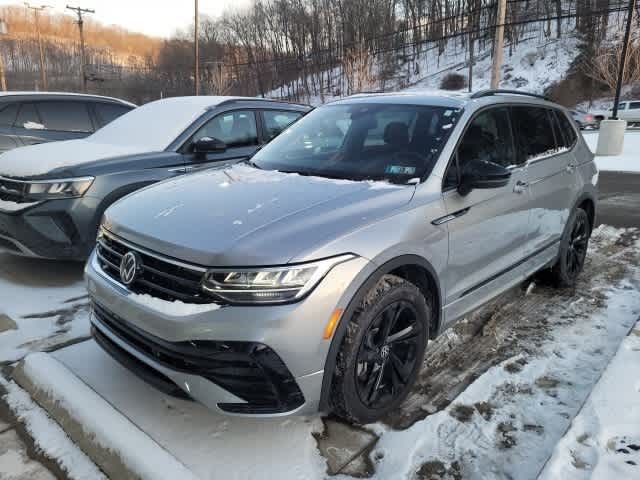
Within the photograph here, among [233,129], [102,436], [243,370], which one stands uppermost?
[233,129]

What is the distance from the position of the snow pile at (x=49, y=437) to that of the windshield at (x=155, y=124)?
272cm

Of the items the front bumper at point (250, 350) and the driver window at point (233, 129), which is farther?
the driver window at point (233, 129)

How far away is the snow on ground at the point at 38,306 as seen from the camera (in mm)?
3377

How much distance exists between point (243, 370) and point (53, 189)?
297 cm

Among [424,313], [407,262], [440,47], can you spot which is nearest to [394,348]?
[424,313]

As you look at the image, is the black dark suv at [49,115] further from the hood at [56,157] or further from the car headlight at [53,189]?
the car headlight at [53,189]

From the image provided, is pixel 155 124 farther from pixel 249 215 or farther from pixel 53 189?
pixel 249 215

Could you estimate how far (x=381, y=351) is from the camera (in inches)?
98.4

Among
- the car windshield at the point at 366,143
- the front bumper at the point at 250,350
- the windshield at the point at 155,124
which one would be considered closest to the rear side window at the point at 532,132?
the car windshield at the point at 366,143

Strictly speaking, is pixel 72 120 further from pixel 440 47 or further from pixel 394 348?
pixel 440 47

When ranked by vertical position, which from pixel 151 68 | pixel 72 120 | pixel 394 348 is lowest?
pixel 394 348

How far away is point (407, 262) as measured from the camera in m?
2.50

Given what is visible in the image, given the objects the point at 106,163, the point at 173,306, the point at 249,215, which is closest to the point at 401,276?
the point at 249,215

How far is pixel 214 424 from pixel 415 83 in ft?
178
